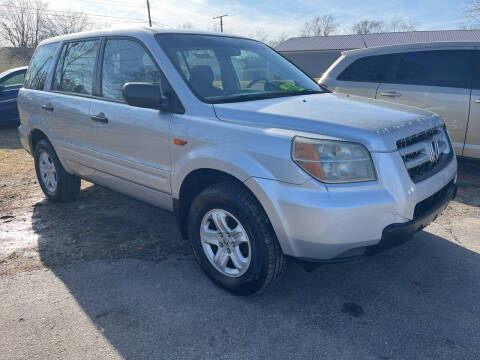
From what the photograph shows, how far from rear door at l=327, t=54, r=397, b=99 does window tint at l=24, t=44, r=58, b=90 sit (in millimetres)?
3889

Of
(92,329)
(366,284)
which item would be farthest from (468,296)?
(92,329)

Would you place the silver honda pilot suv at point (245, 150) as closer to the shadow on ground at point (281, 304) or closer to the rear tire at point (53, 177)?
the shadow on ground at point (281, 304)

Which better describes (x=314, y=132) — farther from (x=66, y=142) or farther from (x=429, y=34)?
(x=429, y=34)

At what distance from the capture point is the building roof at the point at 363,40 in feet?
126

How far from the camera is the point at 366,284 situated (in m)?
2.98

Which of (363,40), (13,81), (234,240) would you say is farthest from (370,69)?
A: (363,40)

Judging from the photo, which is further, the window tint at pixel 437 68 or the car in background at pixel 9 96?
the car in background at pixel 9 96

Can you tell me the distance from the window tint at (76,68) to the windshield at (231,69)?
99cm

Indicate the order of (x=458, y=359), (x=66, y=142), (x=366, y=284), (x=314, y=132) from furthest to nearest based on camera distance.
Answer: (x=66, y=142) < (x=366, y=284) < (x=314, y=132) < (x=458, y=359)

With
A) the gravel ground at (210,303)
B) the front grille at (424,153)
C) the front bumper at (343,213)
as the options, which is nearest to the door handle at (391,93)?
the gravel ground at (210,303)

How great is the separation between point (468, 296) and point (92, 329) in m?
2.48

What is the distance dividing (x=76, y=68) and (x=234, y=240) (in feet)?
8.50

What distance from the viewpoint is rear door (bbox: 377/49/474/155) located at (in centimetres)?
520

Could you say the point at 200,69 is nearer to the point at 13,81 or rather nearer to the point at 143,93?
the point at 143,93
